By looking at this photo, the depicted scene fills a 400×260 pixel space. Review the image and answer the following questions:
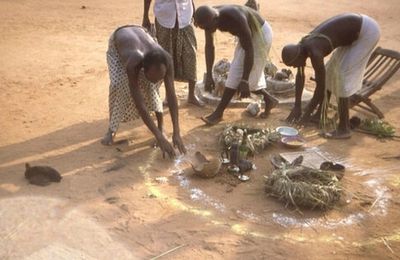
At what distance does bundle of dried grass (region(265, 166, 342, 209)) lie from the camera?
3.78m

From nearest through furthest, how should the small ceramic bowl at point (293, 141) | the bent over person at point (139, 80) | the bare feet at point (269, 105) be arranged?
the bent over person at point (139, 80) → the small ceramic bowl at point (293, 141) → the bare feet at point (269, 105)

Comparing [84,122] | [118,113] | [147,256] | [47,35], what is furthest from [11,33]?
[147,256]

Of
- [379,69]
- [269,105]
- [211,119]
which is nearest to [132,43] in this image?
[211,119]

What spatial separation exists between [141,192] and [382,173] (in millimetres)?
2260

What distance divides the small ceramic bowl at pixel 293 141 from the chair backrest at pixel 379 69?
1257 millimetres

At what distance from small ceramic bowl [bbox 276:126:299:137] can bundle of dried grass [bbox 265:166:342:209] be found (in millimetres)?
953

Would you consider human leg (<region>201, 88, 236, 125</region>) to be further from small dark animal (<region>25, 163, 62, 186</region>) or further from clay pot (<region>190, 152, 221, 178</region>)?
small dark animal (<region>25, 163, 62, 186</region>)

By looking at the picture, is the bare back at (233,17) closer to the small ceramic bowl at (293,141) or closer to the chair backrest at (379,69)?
the small ceramic bowl at (293,141)

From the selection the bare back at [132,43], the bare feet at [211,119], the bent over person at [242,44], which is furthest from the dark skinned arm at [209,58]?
the bare back at [132,43]

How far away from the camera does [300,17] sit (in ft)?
35.2

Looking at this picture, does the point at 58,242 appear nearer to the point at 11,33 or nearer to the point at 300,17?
the point at 11,33

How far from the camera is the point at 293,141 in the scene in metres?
4.87

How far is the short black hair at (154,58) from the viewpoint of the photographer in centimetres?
398

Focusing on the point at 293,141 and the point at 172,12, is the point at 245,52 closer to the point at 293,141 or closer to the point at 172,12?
the point at 172,12
